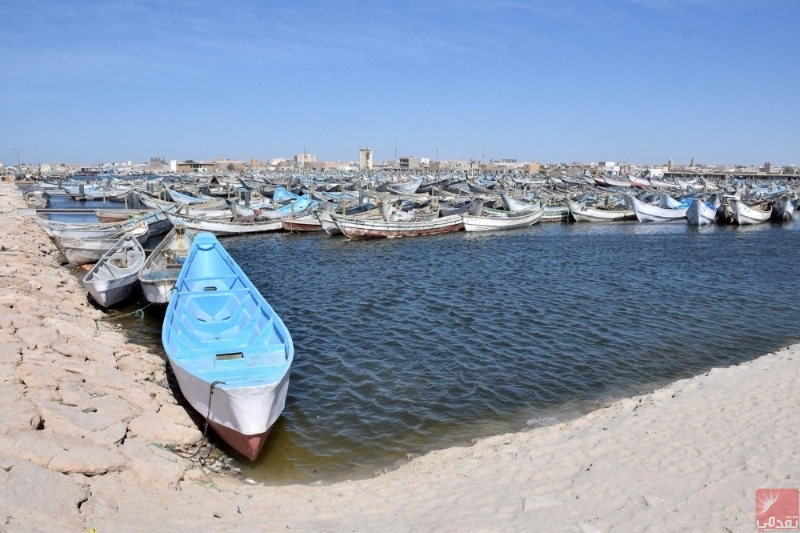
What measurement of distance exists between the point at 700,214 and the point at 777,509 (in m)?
45.3

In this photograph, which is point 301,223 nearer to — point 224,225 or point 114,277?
point 224,225

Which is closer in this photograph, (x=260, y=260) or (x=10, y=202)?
(x=260, y=260)

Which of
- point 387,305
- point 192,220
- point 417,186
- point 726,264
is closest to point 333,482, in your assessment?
point 387,305

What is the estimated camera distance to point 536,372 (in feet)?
41.3

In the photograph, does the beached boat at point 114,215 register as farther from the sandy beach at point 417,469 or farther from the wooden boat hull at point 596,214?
the wooden boat hull at point 596,214

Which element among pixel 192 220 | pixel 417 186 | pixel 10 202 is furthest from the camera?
pixel 417 186

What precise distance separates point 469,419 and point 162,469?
5554mm

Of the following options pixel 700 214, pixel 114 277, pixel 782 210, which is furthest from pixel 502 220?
pixel 114 277

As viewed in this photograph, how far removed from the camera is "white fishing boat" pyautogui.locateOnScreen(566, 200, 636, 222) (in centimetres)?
4688

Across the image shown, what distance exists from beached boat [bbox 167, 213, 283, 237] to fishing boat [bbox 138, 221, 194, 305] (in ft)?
40.6

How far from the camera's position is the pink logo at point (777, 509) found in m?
5.71

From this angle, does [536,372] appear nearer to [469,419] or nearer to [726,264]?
[469,419]

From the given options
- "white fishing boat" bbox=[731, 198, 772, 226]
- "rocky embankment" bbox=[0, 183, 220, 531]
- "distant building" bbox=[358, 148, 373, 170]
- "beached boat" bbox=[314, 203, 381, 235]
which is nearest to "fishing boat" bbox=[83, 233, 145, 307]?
"rocky embankment" bbox=[0, 183, 220, 531]

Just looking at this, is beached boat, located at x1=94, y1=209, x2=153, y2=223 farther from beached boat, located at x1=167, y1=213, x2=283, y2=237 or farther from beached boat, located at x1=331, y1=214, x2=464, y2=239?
beached boat, located at x1=331, y1=214, x2=464, y2=239
